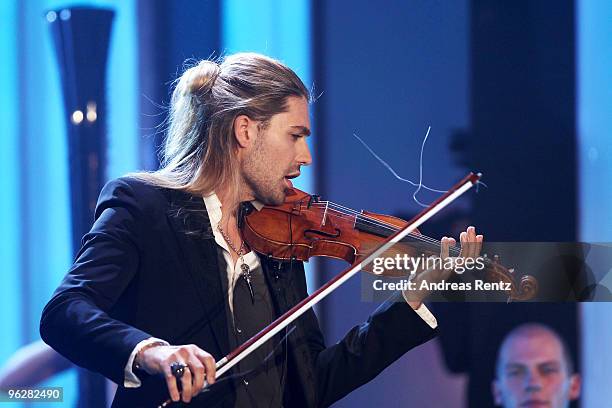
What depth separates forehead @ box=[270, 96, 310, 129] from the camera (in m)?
1.92

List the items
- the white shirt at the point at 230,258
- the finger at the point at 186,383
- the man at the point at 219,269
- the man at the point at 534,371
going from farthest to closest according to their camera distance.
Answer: the man at the point at 534,371 → the white shirt at the point at 230,258 → the man at the point at 219,269 → the finger at the point at 186,383

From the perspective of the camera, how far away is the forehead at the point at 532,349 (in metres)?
2.28

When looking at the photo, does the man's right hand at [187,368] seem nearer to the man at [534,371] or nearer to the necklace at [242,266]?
the necklace at [242,266]

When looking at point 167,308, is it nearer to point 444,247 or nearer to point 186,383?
point 186,383

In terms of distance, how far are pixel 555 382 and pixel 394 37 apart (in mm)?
983

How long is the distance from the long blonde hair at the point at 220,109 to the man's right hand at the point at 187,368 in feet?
1.65

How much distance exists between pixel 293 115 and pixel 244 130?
11cm

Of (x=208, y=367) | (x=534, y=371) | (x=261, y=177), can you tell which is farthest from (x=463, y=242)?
(x=208, y=367)

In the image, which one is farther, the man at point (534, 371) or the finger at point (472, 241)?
the man at point (534, 371)

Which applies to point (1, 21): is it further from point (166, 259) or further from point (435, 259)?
point (435, 259)

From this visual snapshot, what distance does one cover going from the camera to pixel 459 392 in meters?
2.29

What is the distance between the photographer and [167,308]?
1.77 m

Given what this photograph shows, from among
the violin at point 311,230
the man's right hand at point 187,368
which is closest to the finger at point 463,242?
the violin at point 311,230

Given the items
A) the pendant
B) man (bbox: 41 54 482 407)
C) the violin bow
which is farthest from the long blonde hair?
the violin bow
